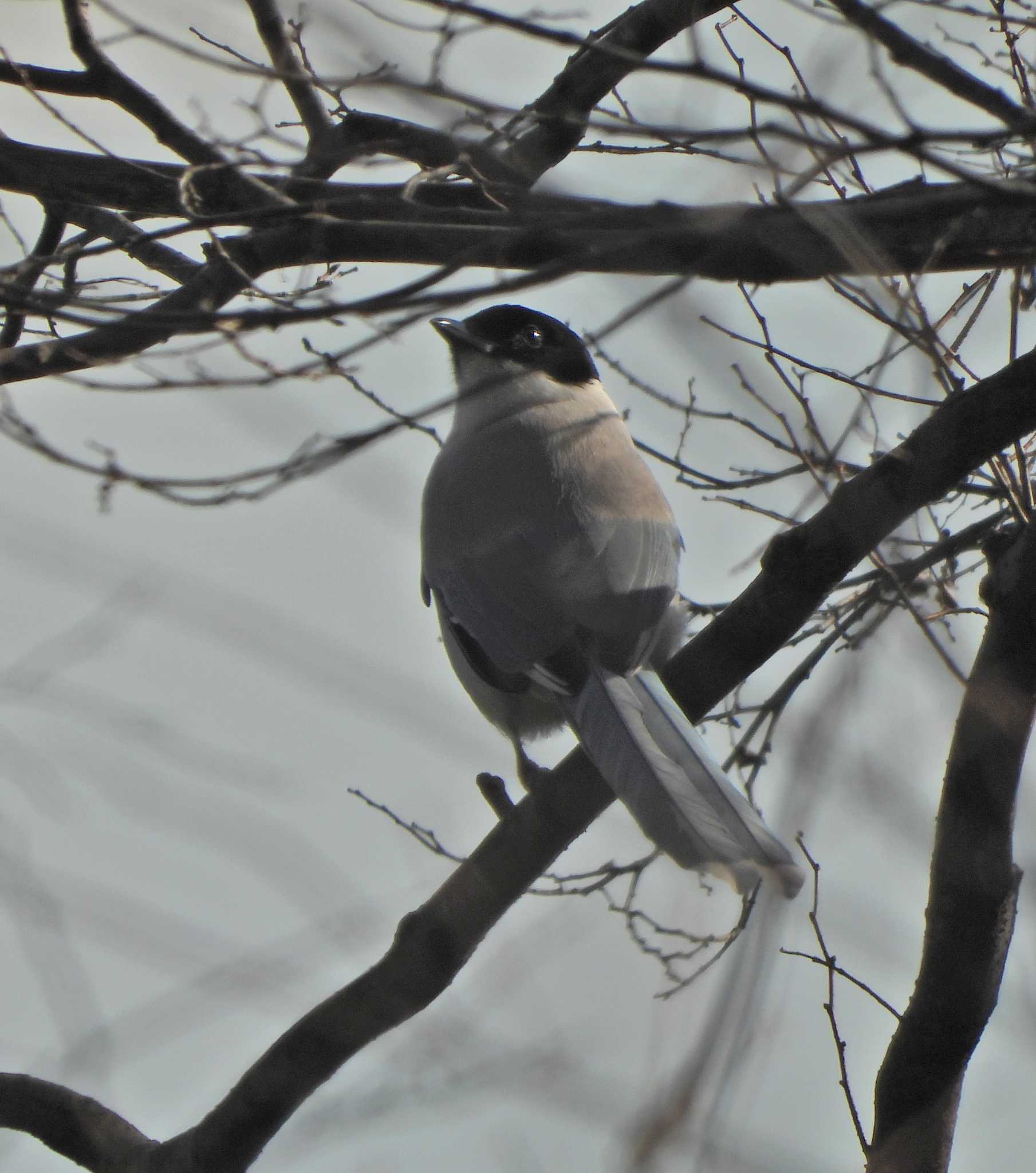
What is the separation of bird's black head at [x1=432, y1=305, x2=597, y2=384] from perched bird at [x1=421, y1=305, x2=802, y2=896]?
199 mm

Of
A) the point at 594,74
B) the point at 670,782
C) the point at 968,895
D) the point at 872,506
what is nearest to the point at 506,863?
the point at 670,782

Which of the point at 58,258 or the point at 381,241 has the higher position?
the point at 381,241

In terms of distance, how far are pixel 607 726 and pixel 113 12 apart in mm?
1690

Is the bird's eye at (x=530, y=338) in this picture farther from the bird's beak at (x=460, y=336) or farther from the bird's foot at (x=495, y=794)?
the bird's foot at (x=495, y=794)

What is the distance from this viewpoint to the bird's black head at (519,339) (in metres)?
5.16

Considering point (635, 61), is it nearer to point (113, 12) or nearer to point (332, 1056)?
point (113, 12)

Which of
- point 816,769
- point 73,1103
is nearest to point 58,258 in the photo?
point 73,1103

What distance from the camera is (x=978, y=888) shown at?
255 centimetres

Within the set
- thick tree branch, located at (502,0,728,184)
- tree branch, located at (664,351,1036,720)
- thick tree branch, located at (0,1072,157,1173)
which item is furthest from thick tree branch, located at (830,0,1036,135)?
thick tree branch, located at (0,1072,157,1173)

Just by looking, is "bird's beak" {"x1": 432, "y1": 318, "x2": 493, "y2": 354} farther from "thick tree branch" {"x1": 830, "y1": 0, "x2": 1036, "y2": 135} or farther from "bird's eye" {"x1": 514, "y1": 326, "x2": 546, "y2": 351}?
"thick tree branch" {"x1": 830, "y1": 0, "x2": 1036, "y2": 135}

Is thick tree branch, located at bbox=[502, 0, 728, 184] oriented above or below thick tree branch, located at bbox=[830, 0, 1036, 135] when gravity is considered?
above

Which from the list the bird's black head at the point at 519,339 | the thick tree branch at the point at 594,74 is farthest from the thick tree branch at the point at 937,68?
the bird's black head at the point at 519,339

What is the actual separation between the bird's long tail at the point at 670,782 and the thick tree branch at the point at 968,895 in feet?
1.08

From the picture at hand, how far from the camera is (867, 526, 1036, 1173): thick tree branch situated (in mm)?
2512
